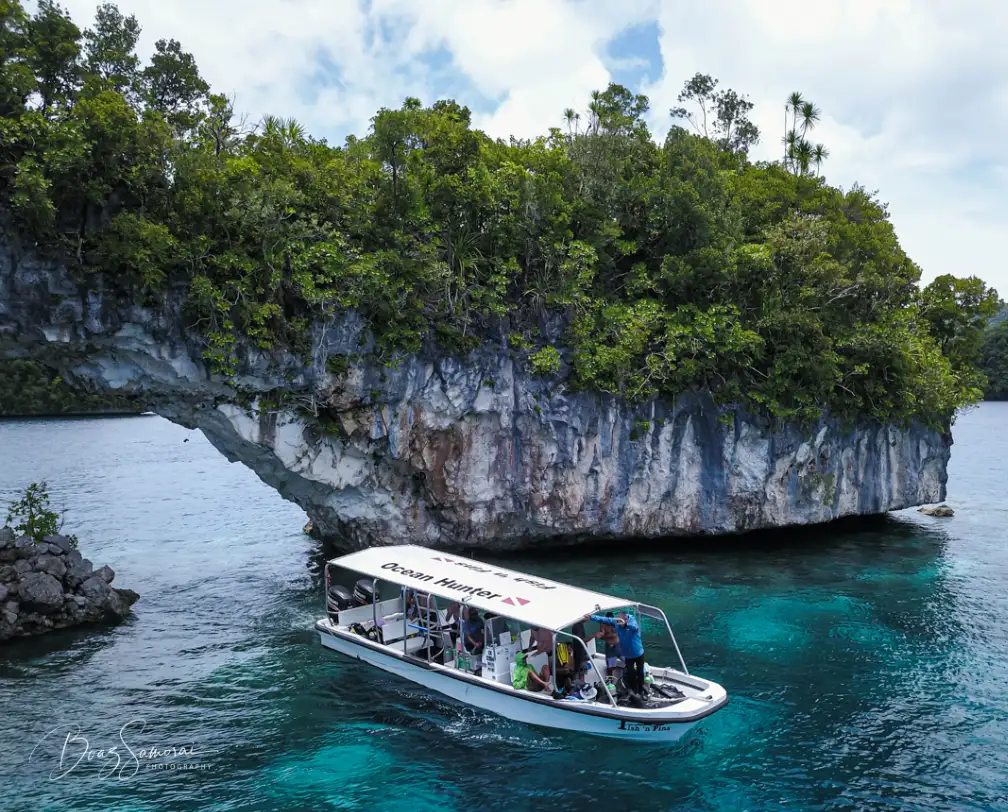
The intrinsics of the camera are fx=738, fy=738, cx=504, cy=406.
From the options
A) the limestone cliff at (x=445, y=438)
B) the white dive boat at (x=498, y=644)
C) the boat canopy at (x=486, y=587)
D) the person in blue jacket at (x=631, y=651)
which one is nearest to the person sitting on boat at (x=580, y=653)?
the white dive boat at (x=498, y=644)

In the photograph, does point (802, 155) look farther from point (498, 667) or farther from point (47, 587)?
point (47, 587)

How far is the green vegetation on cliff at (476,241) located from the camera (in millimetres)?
18875

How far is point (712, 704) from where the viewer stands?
1322 cm

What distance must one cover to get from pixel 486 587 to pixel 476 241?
12482 mm

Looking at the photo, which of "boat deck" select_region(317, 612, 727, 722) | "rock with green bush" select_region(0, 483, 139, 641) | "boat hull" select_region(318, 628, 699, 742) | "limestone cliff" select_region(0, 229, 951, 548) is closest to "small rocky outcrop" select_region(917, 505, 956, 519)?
"limestone cliff" select_region(0, 229, 951, 548)

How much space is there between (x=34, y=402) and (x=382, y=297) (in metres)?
77.8

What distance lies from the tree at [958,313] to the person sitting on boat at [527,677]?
25.1 metres

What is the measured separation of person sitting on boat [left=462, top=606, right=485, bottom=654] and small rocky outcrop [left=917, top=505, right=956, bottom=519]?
2828 centimetres

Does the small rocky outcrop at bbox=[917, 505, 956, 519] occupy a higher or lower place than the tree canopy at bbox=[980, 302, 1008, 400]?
lower

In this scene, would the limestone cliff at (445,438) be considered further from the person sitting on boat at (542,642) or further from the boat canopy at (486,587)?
the person sitting on boat at (542,642)

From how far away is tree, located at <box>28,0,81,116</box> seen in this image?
18422mm

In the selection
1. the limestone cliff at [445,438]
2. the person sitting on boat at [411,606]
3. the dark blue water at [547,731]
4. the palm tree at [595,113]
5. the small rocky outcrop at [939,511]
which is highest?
the palm tree at [595,113]

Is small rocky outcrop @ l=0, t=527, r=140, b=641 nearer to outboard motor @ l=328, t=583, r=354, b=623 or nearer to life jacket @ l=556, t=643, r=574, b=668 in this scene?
outboard motor @ l=328, t=583, r=354, b=623

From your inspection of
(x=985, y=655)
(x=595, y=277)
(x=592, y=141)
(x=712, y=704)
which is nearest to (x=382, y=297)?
(x=595, y=277)
